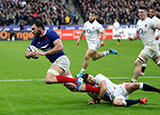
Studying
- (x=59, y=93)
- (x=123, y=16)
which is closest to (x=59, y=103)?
(x=59, y=93)

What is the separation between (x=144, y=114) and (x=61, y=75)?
2.53 m

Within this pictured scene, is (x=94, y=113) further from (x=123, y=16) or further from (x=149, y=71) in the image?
(x=123, y=16)

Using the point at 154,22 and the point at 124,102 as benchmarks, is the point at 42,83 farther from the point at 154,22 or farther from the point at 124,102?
the point at 124,102

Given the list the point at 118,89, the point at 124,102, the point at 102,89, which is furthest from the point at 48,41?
the point at 124,102

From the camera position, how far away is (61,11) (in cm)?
4212

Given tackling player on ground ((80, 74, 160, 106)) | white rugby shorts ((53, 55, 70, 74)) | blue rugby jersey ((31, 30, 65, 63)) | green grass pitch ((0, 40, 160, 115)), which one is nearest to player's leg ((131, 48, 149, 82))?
green grass pitch ((0, 40, 160, 115))

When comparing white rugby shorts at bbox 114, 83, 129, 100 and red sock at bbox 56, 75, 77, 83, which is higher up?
red sock at bbox 56, 75, 77, 83

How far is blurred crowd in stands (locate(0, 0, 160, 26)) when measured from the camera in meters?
38.4

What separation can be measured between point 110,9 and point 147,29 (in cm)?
3341

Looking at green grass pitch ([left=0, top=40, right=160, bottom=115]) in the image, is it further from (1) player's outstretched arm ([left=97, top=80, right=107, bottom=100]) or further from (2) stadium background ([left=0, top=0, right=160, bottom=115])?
(1) player's outstretched arm ([left=97, top=80, right=107, bottom=100])

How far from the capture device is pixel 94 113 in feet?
26.9

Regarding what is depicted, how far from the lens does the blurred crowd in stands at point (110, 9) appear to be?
43.8 meters

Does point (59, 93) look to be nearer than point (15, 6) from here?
Yes

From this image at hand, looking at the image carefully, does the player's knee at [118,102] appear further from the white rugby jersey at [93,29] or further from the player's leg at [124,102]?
the white rugby jersey at [93,29]
